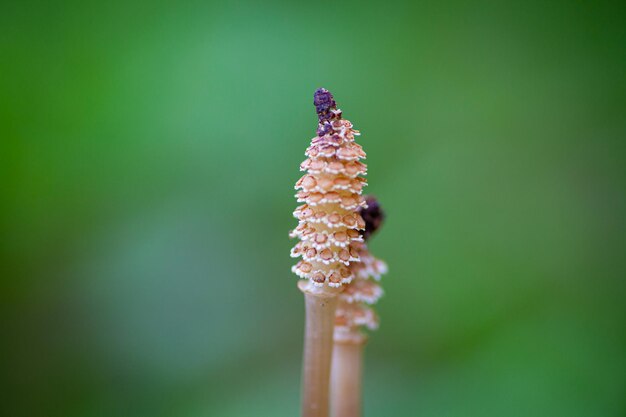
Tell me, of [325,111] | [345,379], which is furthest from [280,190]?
[325,111]

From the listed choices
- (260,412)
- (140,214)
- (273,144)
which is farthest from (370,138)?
(260,412)

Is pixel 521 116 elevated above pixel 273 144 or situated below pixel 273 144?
above

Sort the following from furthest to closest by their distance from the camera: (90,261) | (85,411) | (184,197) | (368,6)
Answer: (368,6) → (184,197) → (90,261) → (85,411)

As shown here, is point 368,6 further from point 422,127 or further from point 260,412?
point 260,412

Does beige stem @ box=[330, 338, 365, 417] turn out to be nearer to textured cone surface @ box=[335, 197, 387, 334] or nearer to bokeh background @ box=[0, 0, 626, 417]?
textured cone surface @ box=[335, 197, 387, 334]

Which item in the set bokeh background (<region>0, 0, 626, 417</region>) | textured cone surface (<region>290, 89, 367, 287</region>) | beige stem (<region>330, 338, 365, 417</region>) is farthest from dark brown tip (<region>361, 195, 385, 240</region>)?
bokeh background (<region>0, 0, 626, 417</region>)

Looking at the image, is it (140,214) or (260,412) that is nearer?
(260,412)

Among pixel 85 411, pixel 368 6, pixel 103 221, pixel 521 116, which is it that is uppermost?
pixel 368 6

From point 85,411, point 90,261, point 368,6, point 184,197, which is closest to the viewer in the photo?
point 85,411
